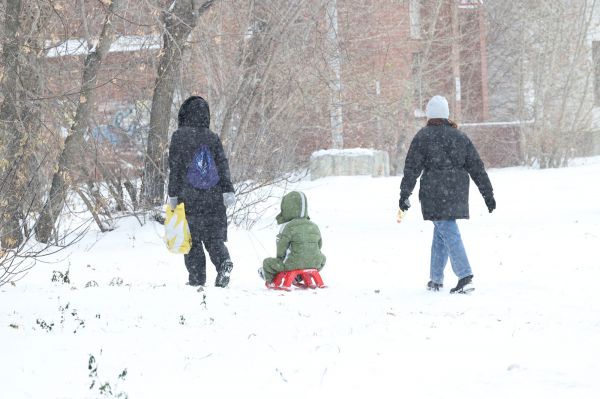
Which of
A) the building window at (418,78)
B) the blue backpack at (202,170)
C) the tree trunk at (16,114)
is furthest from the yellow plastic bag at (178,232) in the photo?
the building window at (418,78)

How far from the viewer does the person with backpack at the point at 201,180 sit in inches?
353

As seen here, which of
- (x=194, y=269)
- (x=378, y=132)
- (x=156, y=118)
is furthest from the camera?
(x=378, y=132)

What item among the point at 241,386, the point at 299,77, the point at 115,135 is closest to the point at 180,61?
the point at 115,135

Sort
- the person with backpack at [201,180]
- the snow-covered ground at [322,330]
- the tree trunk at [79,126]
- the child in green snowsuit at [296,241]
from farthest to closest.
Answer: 1. the tree trunk at [79,126]
2. the child in green snowsuit at [296,241]
3. the person with backpack at [201,180]
4. the snow-covered ground at [322,330]

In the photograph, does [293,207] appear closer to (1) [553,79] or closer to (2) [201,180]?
(2) [201,180]

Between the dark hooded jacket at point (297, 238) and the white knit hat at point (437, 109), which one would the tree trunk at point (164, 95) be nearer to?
the dark hooded jacket at point (297, 238)

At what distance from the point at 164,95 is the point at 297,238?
6.28m

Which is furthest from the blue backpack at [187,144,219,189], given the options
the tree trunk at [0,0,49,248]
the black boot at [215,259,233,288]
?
the tree trunk at [0,0,49,248]

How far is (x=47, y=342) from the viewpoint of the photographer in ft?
20.7

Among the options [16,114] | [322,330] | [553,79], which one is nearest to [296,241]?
[322,330]

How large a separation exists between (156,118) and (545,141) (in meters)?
17.9

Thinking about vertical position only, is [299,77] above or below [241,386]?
above

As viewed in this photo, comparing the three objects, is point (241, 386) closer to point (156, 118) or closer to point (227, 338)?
point (227, 338)

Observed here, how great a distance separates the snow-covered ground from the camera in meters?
5.33
